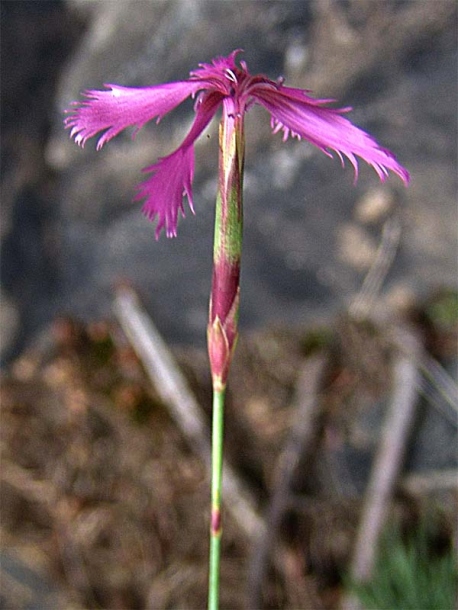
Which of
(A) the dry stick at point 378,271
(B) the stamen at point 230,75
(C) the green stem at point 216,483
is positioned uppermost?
(B) the stamen at point 230,75

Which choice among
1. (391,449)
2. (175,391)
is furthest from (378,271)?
(175,391)

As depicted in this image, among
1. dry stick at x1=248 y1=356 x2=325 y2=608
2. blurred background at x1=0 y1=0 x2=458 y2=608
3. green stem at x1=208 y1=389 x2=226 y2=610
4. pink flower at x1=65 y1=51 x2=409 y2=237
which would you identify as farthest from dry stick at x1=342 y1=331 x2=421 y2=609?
pink flower at x1=65 y1=51 x2=409 y2=237

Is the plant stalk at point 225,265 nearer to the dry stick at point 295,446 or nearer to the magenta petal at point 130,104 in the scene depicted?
the magenta petal at point 130,104

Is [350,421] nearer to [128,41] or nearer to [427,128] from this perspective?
[427,128]

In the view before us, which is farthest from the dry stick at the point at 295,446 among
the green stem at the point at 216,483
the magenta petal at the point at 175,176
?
the magenta petal at the point at 175,176

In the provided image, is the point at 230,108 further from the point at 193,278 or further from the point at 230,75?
the point at 193,278

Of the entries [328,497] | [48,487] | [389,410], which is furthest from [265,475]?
[48,487]

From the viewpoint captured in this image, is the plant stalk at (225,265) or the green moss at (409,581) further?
the green moss at (409,581)

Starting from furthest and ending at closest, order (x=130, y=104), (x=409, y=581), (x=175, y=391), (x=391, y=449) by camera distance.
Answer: (x=175, y=391) < (x=391, y=449) < (x=409, y=581) < (x=130, y=104)
